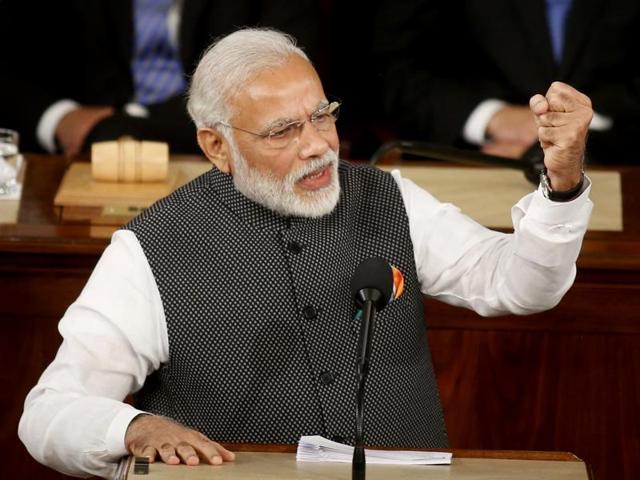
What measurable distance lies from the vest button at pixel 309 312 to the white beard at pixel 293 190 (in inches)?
6.6

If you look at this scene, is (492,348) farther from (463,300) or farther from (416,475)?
(416,475)

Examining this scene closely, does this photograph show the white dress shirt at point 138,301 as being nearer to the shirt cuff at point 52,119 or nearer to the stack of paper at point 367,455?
the stack of paper at point 367,455

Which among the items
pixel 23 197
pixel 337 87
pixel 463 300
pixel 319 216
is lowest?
pixel 337 87

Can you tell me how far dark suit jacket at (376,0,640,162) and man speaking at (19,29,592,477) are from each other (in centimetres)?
183

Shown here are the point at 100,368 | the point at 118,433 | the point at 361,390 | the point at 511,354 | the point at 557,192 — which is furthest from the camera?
the point at 511,354

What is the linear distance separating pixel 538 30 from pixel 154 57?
1260mm

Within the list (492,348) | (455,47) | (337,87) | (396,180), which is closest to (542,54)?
(455,47)

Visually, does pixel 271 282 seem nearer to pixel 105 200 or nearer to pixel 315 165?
pixel 315 165

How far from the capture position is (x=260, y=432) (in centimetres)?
Result: 247

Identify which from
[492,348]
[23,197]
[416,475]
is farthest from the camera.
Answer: [23,197]

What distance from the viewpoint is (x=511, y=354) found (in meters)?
3.03

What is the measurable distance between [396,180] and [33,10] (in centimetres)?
231

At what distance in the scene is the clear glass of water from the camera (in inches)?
128

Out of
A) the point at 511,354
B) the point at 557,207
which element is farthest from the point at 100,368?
the point at 511,354
